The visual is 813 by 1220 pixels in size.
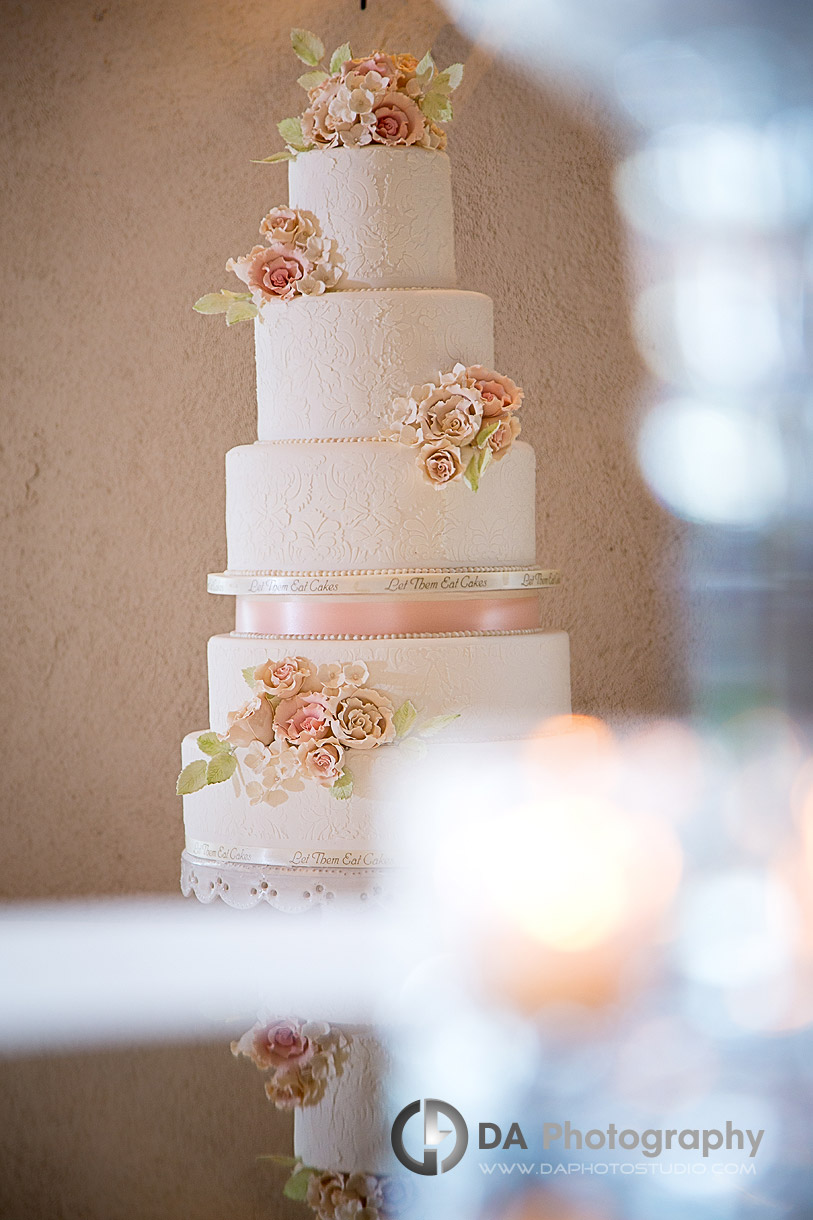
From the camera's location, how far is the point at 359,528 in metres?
3.09

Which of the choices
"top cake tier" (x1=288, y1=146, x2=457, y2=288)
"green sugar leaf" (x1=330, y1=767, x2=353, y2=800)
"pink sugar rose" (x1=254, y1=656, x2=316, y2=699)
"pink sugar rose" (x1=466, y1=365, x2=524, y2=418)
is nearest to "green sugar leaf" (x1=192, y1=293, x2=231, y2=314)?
"top cake tier" (x1=288, y1=146, x2=457, y2=288)

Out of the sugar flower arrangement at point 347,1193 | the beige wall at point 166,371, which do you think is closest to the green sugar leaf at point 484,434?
the beige wall at point 166,371

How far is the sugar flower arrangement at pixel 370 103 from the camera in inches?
125

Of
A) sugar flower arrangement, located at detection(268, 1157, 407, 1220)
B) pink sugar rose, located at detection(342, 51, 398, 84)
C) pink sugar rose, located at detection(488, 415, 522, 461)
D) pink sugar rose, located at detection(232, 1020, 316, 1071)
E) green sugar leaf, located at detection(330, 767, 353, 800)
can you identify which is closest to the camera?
sugar flower arrangement, located at detection(268, 1157, 407, 1220)

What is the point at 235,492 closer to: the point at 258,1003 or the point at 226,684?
the point at 226,684

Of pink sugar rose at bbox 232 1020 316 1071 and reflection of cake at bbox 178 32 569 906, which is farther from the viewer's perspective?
reflection of cake at bbox 178 32 569 906

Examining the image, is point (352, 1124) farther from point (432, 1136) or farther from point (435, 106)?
point (435, 106)

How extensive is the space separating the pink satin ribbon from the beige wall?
1209 mm

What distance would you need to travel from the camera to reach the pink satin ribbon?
3082 millimetres

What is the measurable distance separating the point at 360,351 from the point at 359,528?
450 mm

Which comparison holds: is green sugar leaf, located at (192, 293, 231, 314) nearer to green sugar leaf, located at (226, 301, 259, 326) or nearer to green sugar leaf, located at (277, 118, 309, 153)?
green sugar leaf, located at (226, 301, 259, 326)

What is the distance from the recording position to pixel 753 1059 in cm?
251

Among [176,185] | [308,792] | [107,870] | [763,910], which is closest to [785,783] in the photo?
[763,910]
